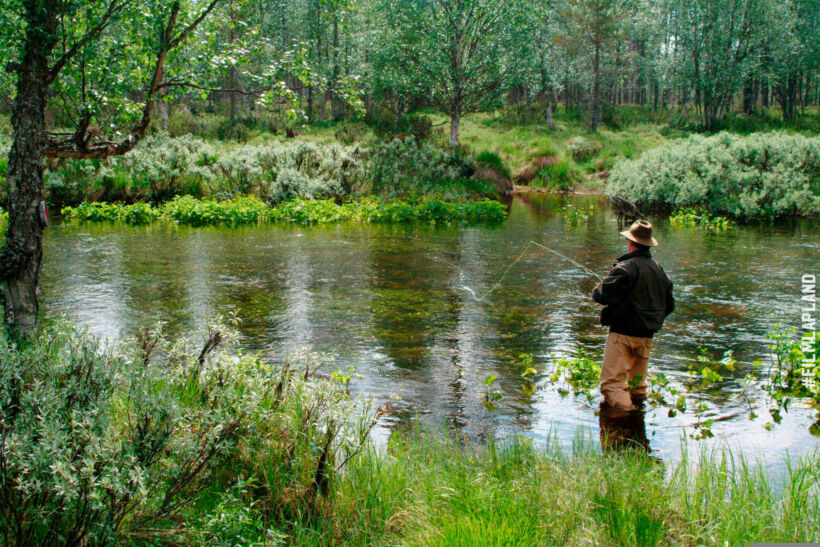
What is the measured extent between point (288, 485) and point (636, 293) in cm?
446

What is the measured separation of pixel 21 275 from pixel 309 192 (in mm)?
22775

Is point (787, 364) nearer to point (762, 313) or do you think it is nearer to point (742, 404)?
point (742, 404)

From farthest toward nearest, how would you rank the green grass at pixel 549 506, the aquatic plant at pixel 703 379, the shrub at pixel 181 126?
the shrub at pixel 181 126, the aquatic plant at pixel 703 379, the green grass at pixel 549 506

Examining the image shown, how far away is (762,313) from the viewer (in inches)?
458

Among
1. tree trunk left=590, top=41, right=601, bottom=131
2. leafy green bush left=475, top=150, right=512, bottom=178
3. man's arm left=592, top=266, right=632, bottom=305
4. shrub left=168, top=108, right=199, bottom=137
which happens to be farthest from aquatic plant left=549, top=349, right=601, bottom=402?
tree trunk left=590, top=41, right=601, bottom=131

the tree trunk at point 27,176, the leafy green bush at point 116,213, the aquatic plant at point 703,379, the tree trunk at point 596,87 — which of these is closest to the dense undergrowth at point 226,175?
the leafy green bush at point 116,213

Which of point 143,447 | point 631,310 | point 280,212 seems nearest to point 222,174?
point 280,212

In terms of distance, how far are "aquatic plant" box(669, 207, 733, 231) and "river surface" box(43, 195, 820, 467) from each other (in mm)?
1602

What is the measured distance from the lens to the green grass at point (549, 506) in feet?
13.4

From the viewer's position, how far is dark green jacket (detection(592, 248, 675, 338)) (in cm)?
736

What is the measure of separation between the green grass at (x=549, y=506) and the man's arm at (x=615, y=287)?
2.46m

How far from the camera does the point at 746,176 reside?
24641 millimetres

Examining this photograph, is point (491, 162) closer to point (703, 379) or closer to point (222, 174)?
point (222, 174)

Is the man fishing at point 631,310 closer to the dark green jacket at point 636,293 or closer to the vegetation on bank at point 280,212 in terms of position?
the dark green jacket at point 636,293
